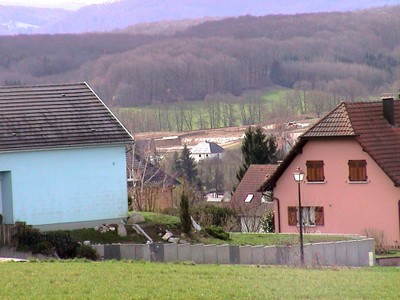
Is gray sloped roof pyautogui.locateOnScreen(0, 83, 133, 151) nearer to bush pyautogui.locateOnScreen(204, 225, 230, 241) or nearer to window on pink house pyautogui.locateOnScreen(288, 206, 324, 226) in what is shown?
bush pyautogui.locateOnScreen(204, 225, 230, 241)

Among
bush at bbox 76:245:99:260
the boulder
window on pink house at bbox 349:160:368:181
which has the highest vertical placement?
window on pink house at bbox 349:160:368:181

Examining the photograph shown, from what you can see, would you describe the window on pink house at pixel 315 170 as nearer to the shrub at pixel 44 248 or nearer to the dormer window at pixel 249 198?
the dormer window at pixel 249 198

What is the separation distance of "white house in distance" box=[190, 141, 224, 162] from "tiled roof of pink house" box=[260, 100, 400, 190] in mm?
94458

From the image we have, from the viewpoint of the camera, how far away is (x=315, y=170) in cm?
4712

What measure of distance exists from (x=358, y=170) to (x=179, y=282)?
89.1 ft

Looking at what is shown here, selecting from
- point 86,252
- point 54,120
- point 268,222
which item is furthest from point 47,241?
point 268,222

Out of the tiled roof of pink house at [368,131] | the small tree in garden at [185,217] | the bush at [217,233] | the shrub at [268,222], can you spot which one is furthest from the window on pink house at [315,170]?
the small tree in garden at [185,217]

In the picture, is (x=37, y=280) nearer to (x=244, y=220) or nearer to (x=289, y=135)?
(x=244, y=220)

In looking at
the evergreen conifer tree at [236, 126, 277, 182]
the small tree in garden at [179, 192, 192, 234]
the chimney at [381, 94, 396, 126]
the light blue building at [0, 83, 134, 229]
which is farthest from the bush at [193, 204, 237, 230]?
the evergreen conifer tree at [236, 126, 277, 182]

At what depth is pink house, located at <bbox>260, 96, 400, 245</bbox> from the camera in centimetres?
4466

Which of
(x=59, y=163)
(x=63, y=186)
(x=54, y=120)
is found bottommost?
(x=63, y=186)

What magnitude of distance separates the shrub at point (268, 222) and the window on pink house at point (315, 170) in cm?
311

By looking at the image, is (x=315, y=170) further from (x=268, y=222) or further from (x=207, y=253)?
(x=207, y=253)

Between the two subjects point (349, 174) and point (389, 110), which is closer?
point (349, 174)
